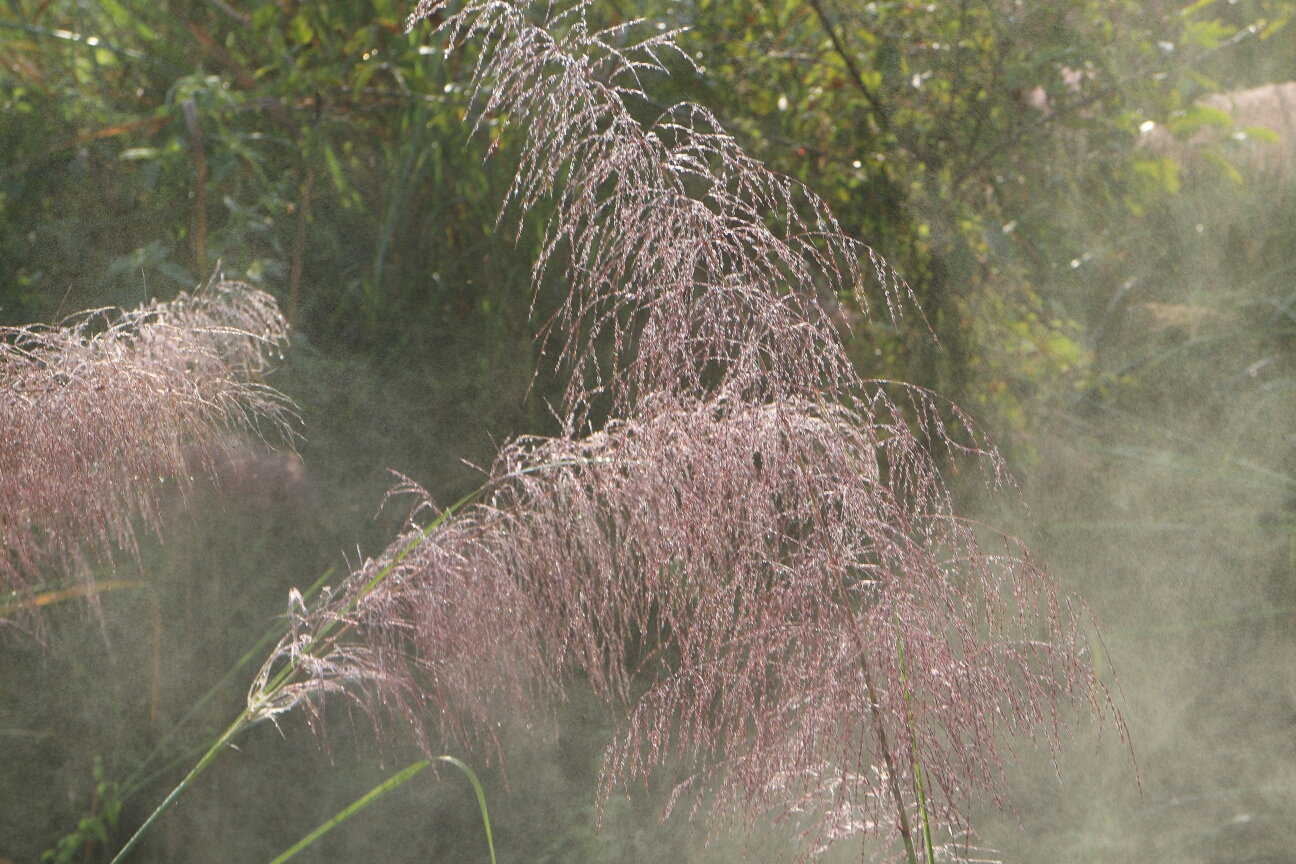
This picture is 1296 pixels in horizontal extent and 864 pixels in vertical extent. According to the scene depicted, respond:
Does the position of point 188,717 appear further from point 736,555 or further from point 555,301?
point 736,555

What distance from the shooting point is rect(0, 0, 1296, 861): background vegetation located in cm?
140

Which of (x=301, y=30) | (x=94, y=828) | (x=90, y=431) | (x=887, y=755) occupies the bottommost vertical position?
(x=94, y=828)

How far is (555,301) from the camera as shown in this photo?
1.54m

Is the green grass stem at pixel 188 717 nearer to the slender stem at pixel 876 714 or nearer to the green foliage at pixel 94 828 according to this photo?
the green foliage at pixel 94 828

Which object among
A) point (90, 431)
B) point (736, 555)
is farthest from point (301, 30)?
point (736, 555)

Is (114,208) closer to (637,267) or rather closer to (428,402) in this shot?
(428,402)

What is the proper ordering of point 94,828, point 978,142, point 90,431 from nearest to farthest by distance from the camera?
1. point 90,431
2. point 94,828
3. point 978,142

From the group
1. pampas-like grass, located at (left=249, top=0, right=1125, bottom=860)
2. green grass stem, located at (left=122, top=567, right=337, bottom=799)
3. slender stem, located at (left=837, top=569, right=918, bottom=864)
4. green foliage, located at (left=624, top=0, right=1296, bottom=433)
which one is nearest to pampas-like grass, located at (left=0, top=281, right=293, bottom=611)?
pampas-like grass, located at (left=249, top=0, right=1125, bottom=860)

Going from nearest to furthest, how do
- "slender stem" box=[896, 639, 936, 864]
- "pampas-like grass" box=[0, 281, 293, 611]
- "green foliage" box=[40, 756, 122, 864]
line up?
"slender stem" box=[896, 639, 936, 864], "pampas-like grass" box=[0, 281, 293, 611], "green foliage" box=[40, 756, 122, 864]

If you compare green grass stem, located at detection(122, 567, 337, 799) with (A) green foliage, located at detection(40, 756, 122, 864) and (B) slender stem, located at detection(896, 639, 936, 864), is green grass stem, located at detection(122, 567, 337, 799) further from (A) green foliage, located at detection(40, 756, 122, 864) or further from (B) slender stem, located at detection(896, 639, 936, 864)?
(B) slender stem, located at detection(896, 639, 936, 864)

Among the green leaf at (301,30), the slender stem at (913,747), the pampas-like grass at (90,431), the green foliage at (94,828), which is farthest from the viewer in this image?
the green leaf at (301,30)

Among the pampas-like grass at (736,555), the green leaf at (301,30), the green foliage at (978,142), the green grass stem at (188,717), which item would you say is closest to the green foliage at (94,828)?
the green grass stem at (188,717)

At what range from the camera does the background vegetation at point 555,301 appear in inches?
55.1

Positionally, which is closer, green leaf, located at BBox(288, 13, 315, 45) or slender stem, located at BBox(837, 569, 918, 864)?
slender stem, located at BBox(837, 569, 918, 864)
